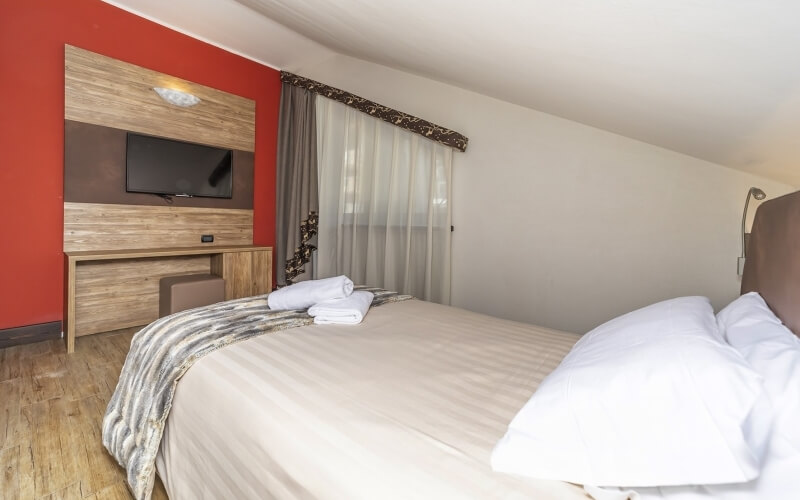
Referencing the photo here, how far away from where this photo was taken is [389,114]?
131 inches

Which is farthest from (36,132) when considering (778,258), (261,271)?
(778,258)

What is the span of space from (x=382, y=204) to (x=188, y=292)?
188cm

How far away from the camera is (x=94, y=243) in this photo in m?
3.02

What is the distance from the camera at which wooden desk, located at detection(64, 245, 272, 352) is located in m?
2.78

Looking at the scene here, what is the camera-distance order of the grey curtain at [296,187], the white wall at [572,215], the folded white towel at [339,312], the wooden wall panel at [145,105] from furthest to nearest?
the grey curtain at [296,187]
the wooden wall panel at [145,105]
the white wall at [572,215]
the folded white towel at [339,312]

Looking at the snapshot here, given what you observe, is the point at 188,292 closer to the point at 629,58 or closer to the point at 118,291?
the point at 118,291

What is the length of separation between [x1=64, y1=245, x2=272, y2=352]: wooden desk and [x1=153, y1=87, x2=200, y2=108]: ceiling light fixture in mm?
1427

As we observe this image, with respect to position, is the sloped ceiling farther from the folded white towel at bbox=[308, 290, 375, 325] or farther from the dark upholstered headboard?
the folded white towel at bbox=[308, 290, 375, 325]

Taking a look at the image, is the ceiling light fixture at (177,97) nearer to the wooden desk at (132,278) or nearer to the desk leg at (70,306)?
the wooden desk at (132,278)

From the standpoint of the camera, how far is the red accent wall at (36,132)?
265cm

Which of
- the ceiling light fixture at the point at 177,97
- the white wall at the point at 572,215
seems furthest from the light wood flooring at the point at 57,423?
A: the white wall at the point at 572,215

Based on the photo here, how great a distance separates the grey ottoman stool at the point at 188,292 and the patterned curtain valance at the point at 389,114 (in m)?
2.14

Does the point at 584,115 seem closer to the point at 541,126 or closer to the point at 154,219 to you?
the point at 541,126

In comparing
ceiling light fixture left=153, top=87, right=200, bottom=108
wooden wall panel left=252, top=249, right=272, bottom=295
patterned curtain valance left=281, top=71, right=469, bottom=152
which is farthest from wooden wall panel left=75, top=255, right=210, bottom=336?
patterned curtain valance left=281, top=71, right=469, bottom=152
